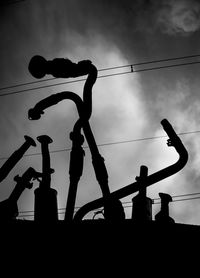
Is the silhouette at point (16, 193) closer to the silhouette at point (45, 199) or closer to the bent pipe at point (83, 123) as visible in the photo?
the silhouette at point (45, 199)

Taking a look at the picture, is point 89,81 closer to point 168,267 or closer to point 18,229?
point 18,229

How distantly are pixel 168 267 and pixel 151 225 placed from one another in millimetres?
327

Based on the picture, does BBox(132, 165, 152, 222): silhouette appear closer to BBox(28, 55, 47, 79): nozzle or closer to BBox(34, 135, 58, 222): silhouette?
BBox(34, 135, 58, 222): silhouette

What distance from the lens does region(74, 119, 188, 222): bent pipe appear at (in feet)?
9.27

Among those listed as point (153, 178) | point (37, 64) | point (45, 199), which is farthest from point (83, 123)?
point (45, 199)

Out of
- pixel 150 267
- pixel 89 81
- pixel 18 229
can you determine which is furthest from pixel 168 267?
pixel 89 81

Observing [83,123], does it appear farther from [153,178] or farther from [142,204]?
[142,204]

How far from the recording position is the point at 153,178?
294cm

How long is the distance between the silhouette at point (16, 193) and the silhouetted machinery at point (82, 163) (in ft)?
2.33

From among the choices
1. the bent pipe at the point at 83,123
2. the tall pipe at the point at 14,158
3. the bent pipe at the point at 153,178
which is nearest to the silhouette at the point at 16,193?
the tall pipe at the point at 14,158

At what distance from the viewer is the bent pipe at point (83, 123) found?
2775mm

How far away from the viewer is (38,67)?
117 inches

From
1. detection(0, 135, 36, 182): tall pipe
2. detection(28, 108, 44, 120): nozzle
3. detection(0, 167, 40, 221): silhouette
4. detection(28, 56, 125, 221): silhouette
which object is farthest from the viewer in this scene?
detection(0, 135, 36, 182): tall pipe

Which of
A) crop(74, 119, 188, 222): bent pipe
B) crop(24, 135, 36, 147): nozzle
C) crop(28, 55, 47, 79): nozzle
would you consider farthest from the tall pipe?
crop(28, 55, 47, 79): nozzle
